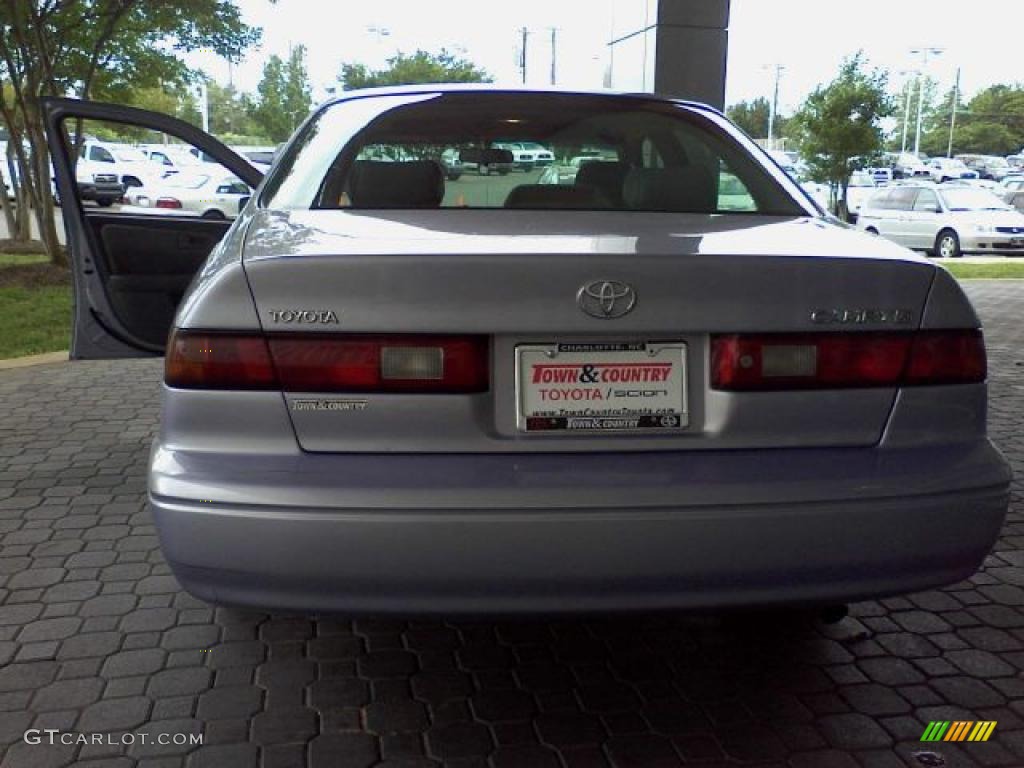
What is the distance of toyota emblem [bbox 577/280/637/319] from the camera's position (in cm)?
222

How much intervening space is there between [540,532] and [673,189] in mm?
1544

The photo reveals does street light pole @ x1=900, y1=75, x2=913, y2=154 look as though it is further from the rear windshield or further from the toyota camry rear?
the toyota camry rear

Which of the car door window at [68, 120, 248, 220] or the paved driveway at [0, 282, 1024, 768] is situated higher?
the paved driveway at [0, 282, 1024, 768]

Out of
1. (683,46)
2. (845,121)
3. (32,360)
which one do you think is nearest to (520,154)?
(32,360)

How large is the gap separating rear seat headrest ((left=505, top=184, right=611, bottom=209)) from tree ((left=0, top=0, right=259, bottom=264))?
880cm

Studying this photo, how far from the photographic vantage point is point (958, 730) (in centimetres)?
264

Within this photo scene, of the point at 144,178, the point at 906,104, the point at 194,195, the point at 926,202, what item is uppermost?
the point at 906,104

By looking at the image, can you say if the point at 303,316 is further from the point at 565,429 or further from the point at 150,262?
the point at 150,262

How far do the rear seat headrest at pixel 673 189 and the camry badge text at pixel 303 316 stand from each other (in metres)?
1.37

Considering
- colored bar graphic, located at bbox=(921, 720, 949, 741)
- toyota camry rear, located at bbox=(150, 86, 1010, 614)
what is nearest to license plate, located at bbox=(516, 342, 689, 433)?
toyota camry rear, located at bbox=(150, 86, 1010, 614)

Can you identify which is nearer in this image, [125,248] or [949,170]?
[125,248]

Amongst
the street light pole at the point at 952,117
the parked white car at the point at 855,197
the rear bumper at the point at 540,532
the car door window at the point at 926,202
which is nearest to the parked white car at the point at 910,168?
the street light pole at the point at 952,117

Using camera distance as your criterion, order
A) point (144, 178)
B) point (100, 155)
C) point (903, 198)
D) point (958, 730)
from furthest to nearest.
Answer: point (100, 155), point (144, 178), point (903, 198), point (958, 730)

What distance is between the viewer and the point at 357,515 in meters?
2.16
